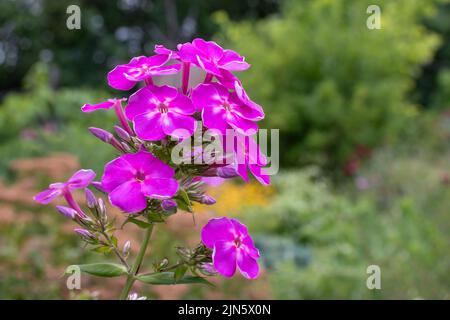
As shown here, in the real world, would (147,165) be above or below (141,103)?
below

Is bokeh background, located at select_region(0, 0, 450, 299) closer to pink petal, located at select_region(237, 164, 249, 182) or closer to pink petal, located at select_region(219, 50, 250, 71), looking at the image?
pink petal, located at select_region(237, 164, 249, 182)

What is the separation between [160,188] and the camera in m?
1.10

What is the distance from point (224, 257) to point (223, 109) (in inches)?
11.7

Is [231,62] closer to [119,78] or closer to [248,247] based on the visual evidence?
[119,78]

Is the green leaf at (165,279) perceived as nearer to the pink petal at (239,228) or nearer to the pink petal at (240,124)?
the pink petal at (239,228)

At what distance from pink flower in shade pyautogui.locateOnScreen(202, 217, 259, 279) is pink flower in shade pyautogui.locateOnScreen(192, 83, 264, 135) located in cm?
19

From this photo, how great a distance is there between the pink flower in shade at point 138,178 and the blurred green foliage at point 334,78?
7.81 metres

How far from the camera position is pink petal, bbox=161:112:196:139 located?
1108mm

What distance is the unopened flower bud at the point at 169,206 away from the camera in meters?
1.14

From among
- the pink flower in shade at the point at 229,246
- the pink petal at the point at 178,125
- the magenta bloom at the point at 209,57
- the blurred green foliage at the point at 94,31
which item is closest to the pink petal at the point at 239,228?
the pink flower in shade at the point at 229,246

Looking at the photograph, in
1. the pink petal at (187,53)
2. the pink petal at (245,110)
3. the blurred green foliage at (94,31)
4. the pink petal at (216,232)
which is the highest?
the blurred green foliage at (94,31)

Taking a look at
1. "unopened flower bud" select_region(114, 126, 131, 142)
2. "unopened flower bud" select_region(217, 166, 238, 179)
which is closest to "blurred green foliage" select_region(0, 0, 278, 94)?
"unopened flower bud" select_region(114, 126, 131, 142)

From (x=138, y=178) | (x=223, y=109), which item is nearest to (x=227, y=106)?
(x=223, y=109)

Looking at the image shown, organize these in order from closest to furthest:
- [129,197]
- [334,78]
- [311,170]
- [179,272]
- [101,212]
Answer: [129,197], [179,272], [101,212], [311,170], [334,78]
